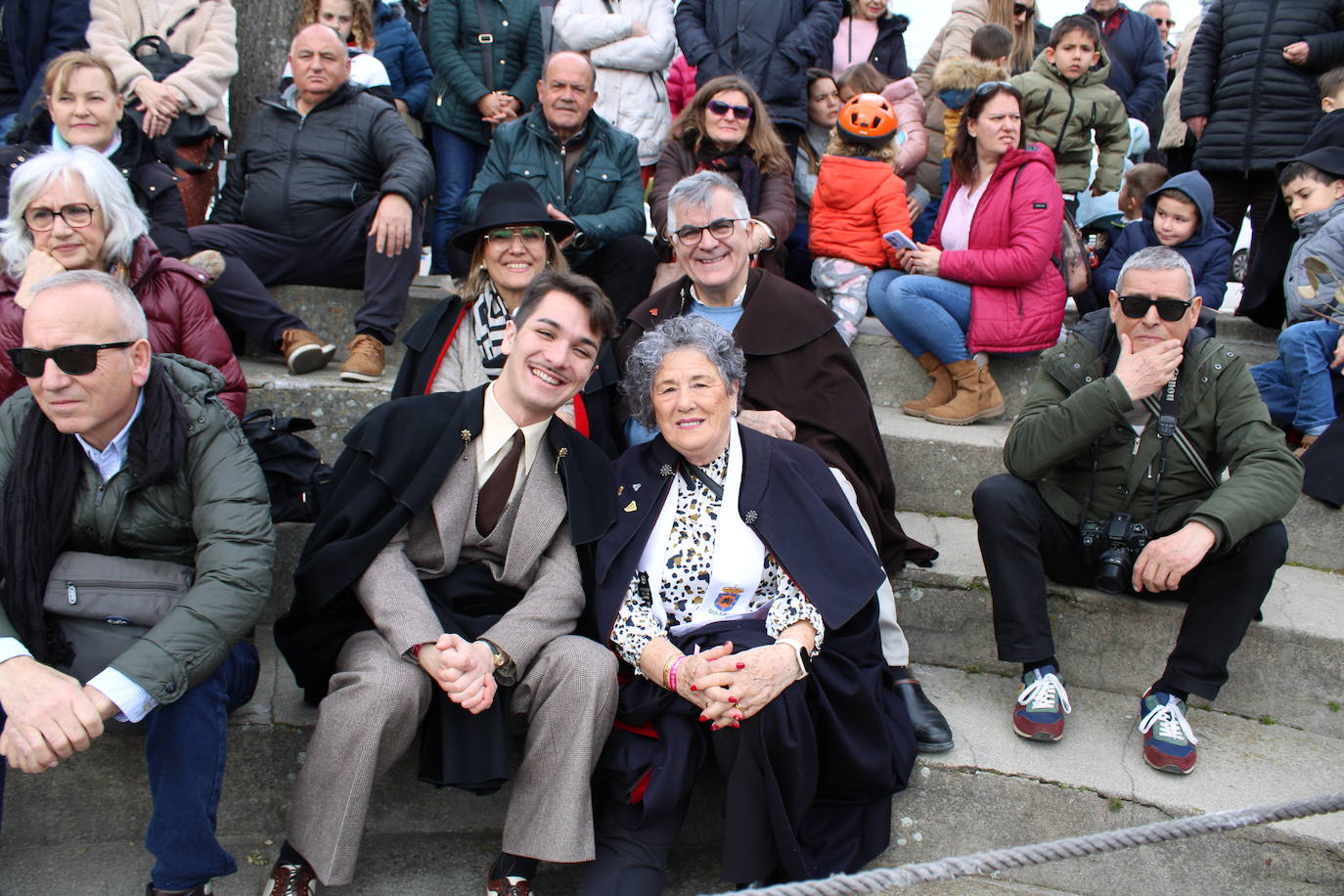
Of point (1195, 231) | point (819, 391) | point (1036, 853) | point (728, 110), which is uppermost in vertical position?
point (728, 110)

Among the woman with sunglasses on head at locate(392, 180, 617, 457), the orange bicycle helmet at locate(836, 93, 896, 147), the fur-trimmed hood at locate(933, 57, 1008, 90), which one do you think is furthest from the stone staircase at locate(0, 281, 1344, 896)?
the fur-trimmed hood at locate(933, 57, 1008, 90)

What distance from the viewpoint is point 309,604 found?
2859 millimetres

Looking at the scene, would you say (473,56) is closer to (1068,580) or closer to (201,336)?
(201,336)

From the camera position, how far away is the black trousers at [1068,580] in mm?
3117

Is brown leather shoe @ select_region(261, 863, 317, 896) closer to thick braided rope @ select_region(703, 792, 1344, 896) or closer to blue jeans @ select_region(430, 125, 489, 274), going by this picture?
thick braided rope @ select_region(703, 792, 1344, 896)

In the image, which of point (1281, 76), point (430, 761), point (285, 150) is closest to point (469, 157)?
point (285, 150)

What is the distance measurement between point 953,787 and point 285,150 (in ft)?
13.2

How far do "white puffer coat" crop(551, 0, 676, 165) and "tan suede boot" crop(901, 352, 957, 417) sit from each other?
79.1 inches

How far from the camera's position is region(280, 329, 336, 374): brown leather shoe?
4.36 meters

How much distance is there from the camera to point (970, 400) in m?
4.69

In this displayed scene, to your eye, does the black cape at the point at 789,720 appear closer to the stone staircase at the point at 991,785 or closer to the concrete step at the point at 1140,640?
the stone staircase at the point at 991,785

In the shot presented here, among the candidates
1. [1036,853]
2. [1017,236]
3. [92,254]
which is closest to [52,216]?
[92,254]

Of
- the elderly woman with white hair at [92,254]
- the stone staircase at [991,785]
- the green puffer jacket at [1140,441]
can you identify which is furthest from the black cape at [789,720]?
the elderly woman with white hair at [92,254]

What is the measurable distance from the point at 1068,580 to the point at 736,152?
8.84 ft
